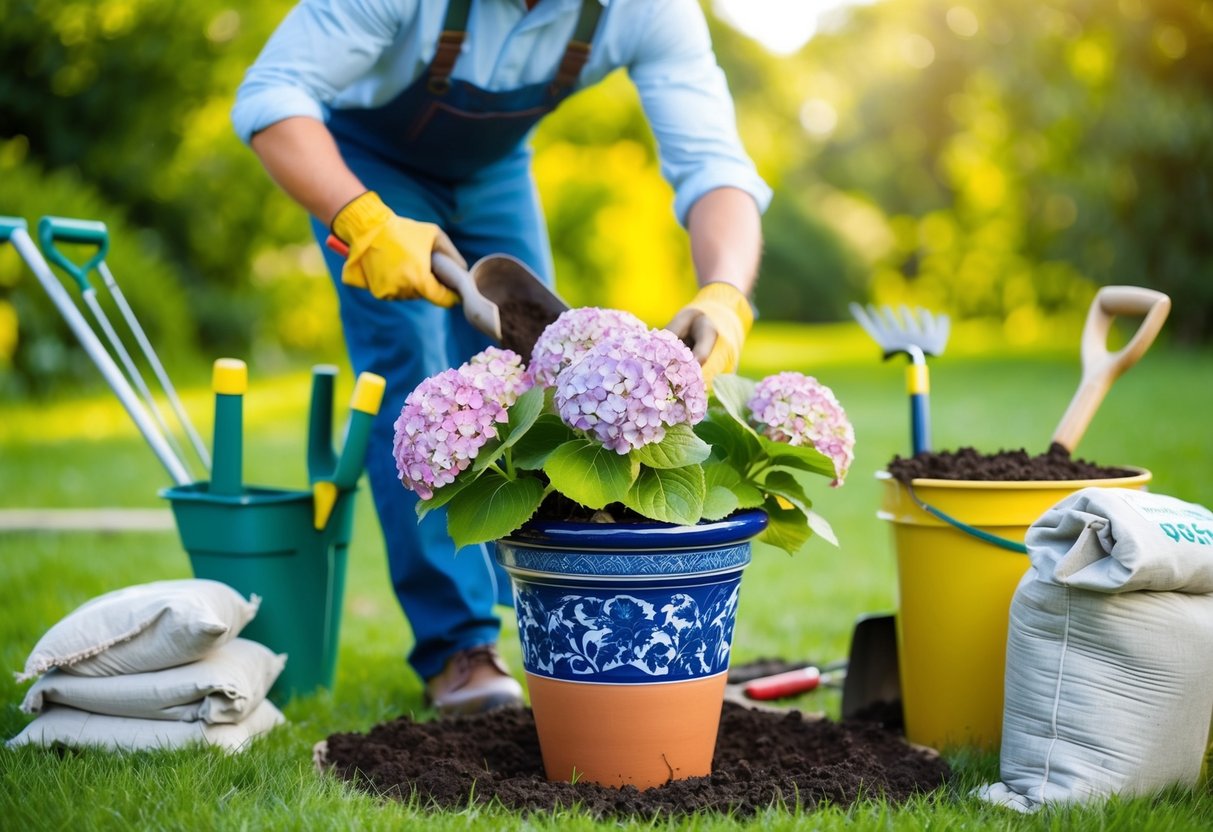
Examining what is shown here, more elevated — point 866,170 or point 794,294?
point 866,170

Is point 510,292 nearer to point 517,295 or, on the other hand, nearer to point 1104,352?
point 517,295

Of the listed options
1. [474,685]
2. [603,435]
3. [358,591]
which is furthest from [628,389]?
[358,591]

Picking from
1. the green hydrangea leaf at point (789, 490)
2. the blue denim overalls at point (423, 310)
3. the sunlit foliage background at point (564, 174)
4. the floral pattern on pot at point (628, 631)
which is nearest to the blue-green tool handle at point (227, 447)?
the blue denim overalls at point (423, 310)

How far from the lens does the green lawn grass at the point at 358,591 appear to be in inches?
62.5

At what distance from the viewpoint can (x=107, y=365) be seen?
246 centimetres

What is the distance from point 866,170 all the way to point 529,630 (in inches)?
926

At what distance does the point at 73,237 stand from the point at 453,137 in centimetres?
86

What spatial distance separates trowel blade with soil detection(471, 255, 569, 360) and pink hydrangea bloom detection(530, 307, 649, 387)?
0.41 m

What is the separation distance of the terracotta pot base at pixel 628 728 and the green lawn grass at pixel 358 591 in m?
0.18

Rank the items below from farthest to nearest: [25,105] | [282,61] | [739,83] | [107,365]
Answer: [739,83]
[25,105]
[107,365]
[282,61]

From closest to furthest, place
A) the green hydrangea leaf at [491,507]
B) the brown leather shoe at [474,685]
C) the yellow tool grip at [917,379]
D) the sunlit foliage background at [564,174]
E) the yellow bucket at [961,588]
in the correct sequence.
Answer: the green hydrangea leaf at [491,507] → the yellow bucket at [961,588] → the yellow tool grip at [917,379] → the brown leather shoe at [474,685] → the sunlit foliage background at [564,174]

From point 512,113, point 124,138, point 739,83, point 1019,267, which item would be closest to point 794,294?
point 739,83

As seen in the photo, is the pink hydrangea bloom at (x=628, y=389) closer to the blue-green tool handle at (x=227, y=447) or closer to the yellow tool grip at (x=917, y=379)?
the yellow tool grip at (x=917, y=379)

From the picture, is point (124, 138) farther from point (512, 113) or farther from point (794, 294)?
point (794, 294)
